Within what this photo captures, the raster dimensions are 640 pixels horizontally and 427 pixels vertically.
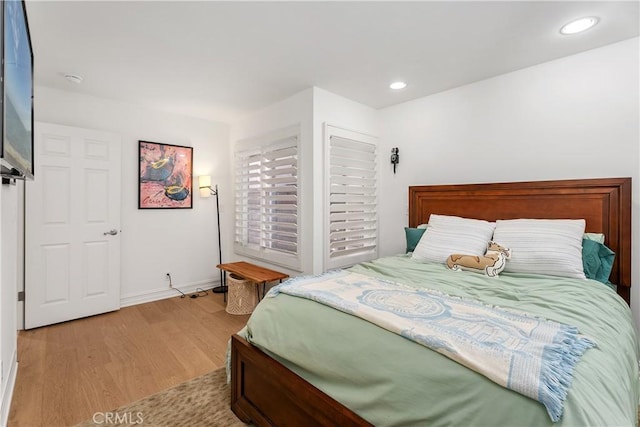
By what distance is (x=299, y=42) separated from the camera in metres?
2.25

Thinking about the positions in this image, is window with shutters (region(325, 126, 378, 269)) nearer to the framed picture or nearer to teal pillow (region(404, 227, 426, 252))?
teal pillow (region(404, 227, 426, 252))

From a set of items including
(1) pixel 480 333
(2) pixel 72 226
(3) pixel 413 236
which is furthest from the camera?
(2) pixel 72 226

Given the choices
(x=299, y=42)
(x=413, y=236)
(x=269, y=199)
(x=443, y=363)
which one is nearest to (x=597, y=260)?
(x=413, y=236)

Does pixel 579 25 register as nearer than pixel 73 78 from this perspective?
Yes

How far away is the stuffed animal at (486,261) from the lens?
212cm

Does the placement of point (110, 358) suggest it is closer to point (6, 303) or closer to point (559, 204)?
point (6, 303)

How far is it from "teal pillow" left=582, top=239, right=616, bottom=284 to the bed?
0.20 m

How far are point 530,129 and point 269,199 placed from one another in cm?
276

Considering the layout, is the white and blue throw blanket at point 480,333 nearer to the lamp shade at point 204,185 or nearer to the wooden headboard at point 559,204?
the wooden headboard at point 559,204

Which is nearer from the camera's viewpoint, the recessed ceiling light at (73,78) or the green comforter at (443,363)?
the green comforter at (443,363)

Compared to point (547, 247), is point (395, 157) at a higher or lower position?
higher

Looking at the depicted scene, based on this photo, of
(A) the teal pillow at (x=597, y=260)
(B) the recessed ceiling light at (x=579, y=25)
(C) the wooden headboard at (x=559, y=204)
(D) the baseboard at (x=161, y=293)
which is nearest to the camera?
(B) the recessed ceiling light at (x=579, y=25)

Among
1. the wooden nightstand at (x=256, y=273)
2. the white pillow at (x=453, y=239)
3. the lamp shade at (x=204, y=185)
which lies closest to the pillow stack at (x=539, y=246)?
the white pillow at (x=453, y=239)

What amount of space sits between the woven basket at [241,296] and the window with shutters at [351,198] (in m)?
0.94
